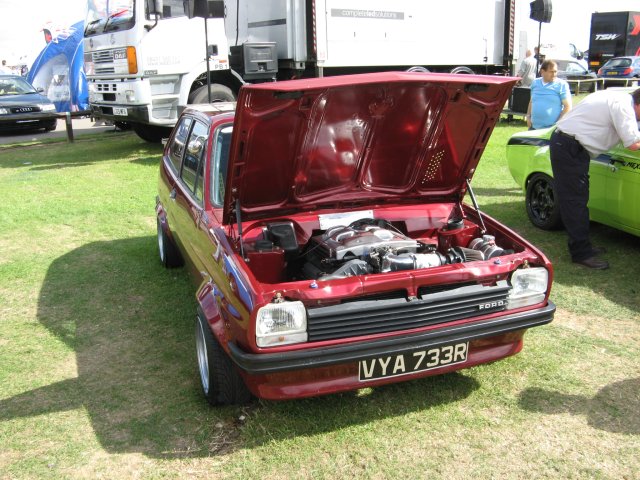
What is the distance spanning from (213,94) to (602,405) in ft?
28.9

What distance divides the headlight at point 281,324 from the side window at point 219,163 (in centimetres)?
119

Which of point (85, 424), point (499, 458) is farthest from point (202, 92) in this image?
point (499, 458)

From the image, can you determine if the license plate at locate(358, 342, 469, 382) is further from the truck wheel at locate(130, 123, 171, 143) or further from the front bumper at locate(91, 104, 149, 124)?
the truck wheel at locate(130, 123, 171, 143)

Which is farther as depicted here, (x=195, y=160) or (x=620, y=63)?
(x=620, y=63)

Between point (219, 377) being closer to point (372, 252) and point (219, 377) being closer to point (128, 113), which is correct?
point (372, 252)

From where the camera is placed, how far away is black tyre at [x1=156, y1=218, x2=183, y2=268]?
17.8ft

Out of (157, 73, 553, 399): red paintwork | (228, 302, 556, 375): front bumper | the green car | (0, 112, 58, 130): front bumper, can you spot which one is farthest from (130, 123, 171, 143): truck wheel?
(228, 302, 556, 375): front bumper

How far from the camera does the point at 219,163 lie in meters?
3.94

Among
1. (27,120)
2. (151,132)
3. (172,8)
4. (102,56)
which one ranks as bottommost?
(151,132)

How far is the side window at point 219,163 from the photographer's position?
384cm

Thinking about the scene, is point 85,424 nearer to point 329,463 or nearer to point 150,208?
point 329,463

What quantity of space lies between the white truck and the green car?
16.4 feet

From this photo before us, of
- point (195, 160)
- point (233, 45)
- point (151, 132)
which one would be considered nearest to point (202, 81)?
point (233, 45)

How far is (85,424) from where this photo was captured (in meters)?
3.29
